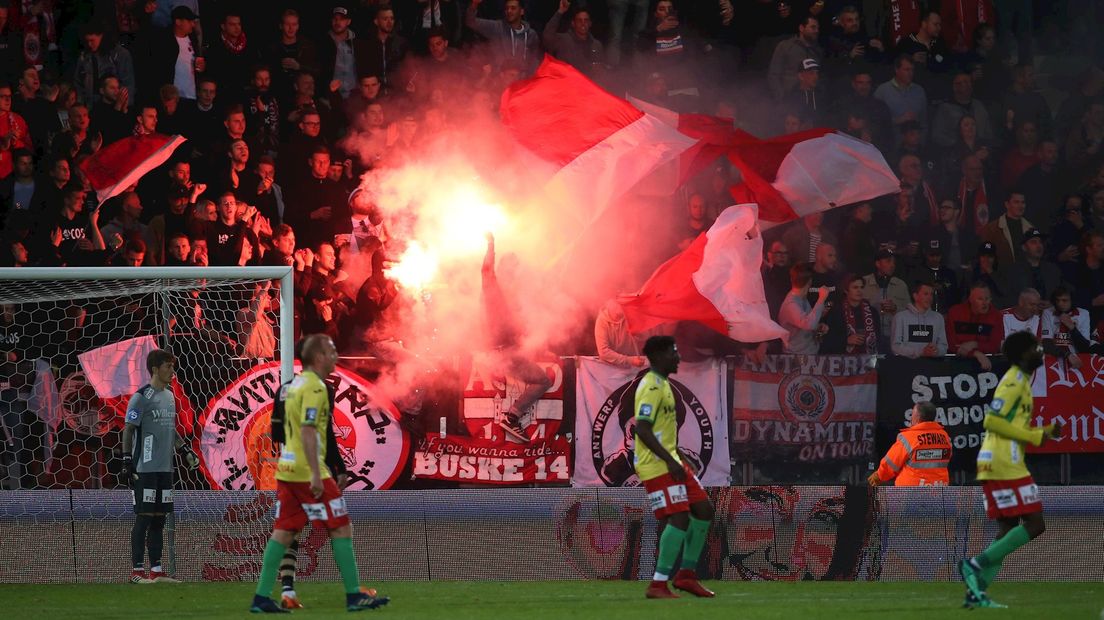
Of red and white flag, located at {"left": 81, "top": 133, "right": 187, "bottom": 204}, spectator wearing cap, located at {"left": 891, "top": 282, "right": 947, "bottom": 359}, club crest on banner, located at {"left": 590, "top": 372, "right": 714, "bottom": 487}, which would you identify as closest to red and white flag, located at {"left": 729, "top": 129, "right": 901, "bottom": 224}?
spectator wearing cap, located at {"left": 891, "top": 282, "right": 947, "bottom": 359}

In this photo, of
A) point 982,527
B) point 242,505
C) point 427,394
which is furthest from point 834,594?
point 427,394

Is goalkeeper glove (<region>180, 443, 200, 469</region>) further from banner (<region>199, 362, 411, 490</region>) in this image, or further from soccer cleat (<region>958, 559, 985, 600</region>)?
soccer cleat (<region>958, 559, 985, 600</region>)

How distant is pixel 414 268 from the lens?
14969 millimetres

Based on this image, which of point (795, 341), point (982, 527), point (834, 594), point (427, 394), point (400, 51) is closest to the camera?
point (834, 594)

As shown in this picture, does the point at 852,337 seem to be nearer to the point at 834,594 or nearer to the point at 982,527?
the point at 982,527

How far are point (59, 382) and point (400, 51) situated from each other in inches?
226

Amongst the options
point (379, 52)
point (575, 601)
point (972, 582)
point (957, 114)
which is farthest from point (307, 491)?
point (957, 114)

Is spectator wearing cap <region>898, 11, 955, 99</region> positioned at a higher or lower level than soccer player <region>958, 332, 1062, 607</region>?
higher

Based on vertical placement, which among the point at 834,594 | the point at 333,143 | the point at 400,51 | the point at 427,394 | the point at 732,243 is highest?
the point at 400,51

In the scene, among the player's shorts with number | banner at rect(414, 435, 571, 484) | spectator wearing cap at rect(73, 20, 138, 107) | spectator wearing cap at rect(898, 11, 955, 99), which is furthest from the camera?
spectator wearing cap at rect(898, 11, 955, 99)

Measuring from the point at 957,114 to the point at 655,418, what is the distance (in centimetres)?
1046

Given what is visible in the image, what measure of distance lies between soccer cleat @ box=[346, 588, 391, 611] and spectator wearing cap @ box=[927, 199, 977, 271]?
10.4m

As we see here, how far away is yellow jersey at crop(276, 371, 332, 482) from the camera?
25.5 ft

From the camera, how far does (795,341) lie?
49.1ft
